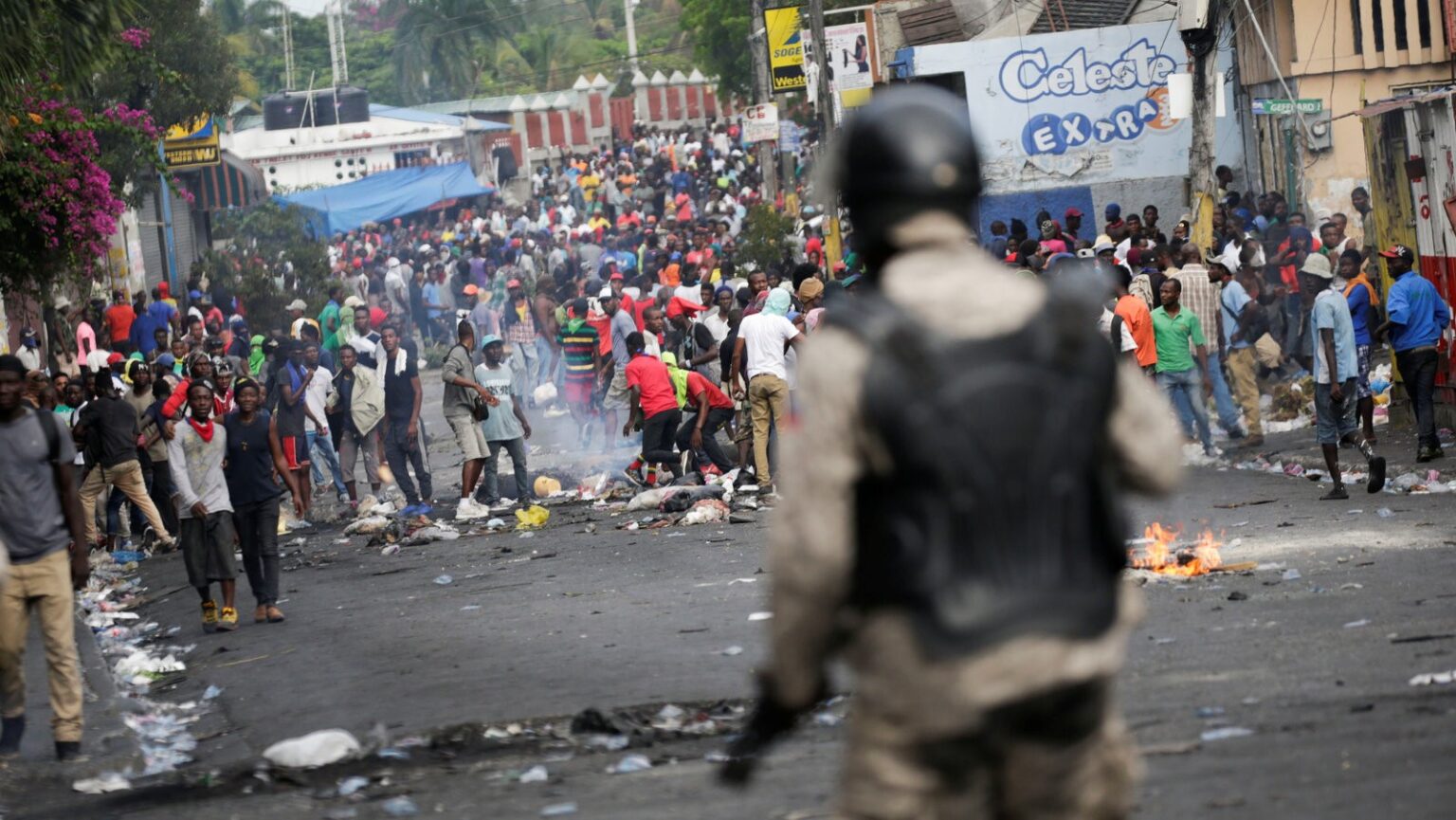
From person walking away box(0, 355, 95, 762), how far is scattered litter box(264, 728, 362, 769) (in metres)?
1.25

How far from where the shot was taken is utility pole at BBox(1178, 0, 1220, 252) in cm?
2305

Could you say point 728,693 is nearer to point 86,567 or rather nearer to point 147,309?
point 86,567

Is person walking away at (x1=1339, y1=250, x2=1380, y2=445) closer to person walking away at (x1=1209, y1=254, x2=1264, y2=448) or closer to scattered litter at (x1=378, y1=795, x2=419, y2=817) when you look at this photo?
person walking away at (x1=1209, y1=254, x2=1264, y2=448)

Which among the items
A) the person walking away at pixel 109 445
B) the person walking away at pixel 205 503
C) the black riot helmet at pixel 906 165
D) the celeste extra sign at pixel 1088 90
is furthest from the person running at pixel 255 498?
the celeste extra sign at pixel 1088 90

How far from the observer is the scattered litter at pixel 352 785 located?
742 cm

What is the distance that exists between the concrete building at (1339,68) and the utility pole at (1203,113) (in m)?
1.73

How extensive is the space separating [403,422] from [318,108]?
48.8 meters

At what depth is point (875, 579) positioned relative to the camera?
3.03 m

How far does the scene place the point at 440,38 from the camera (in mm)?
88438

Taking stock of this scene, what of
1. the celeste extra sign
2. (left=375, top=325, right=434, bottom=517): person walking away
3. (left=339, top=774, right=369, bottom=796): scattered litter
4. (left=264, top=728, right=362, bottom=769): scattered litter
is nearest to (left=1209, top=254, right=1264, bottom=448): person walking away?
(left=375, top=325, right=434, bottom=517): person walking away

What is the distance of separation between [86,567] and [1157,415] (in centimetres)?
723

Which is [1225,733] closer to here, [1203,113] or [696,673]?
[696,673]

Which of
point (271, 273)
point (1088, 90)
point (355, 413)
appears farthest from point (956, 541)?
point (271, 273)

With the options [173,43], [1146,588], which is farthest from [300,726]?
[173,43]
